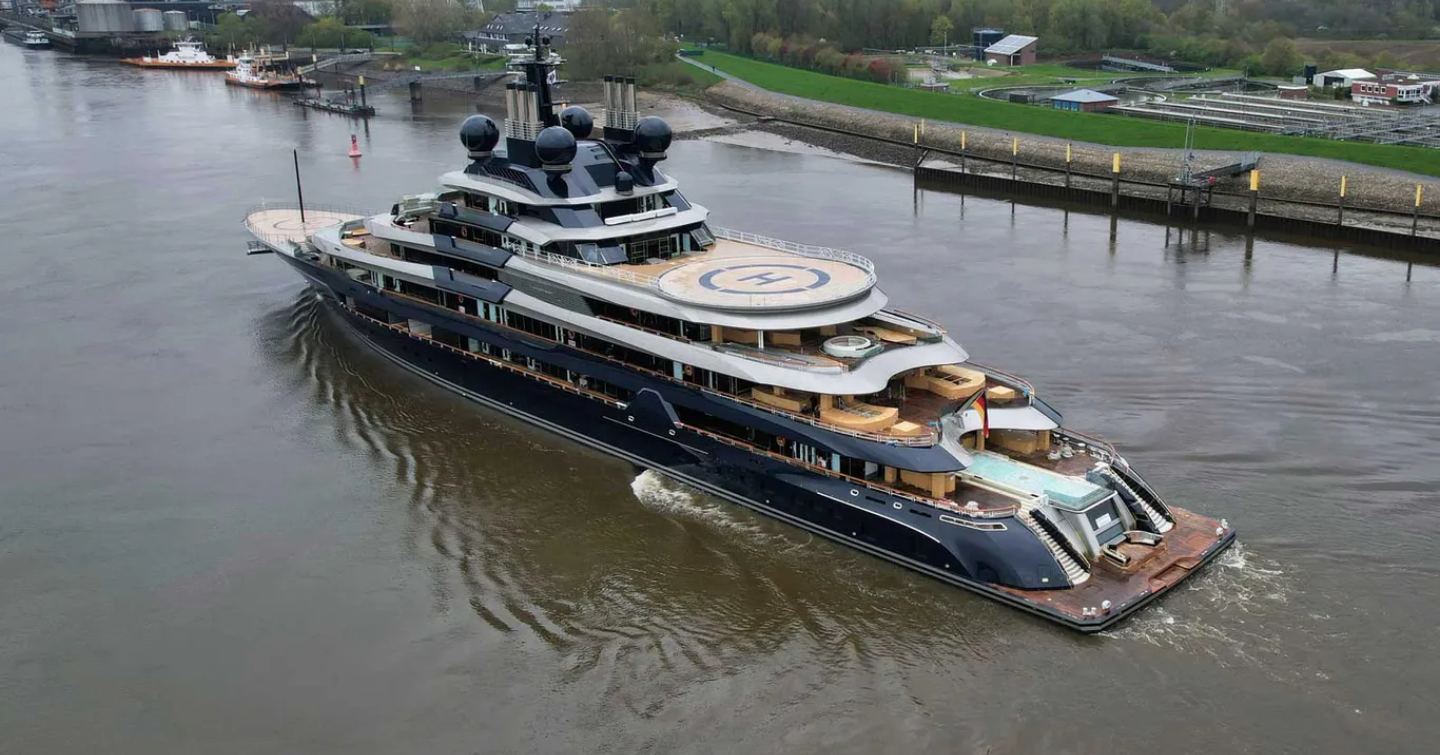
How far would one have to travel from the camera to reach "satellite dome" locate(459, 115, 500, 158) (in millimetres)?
33094

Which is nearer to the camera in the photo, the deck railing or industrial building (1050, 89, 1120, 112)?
the deck railing

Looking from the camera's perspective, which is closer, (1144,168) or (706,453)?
(706,453)

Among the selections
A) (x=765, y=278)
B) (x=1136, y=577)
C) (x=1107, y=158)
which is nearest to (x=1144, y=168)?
(x=1107, y=158)

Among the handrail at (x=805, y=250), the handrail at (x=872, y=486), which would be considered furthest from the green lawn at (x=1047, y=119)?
the handrail at (x=872, y=486)

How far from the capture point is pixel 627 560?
79.2 feet

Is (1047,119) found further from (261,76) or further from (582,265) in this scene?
(261,76)

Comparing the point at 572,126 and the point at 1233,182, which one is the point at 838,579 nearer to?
the point at 572,126

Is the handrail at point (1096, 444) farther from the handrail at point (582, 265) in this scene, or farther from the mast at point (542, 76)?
the mast at point (542, 76)

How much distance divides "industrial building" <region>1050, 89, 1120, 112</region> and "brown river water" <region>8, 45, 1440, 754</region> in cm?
3422

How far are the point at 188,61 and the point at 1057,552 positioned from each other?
123m

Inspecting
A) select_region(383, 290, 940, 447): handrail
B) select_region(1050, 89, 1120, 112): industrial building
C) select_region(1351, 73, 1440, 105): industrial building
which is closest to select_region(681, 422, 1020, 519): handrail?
select_region(383, 290, 940, 447): handrail

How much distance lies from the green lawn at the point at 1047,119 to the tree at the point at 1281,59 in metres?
13.1

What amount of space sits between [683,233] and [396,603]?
515 inches

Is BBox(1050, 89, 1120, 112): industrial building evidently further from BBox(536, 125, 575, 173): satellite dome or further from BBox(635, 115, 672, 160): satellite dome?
BBox(536, 125, 575, 173): satellite dome
